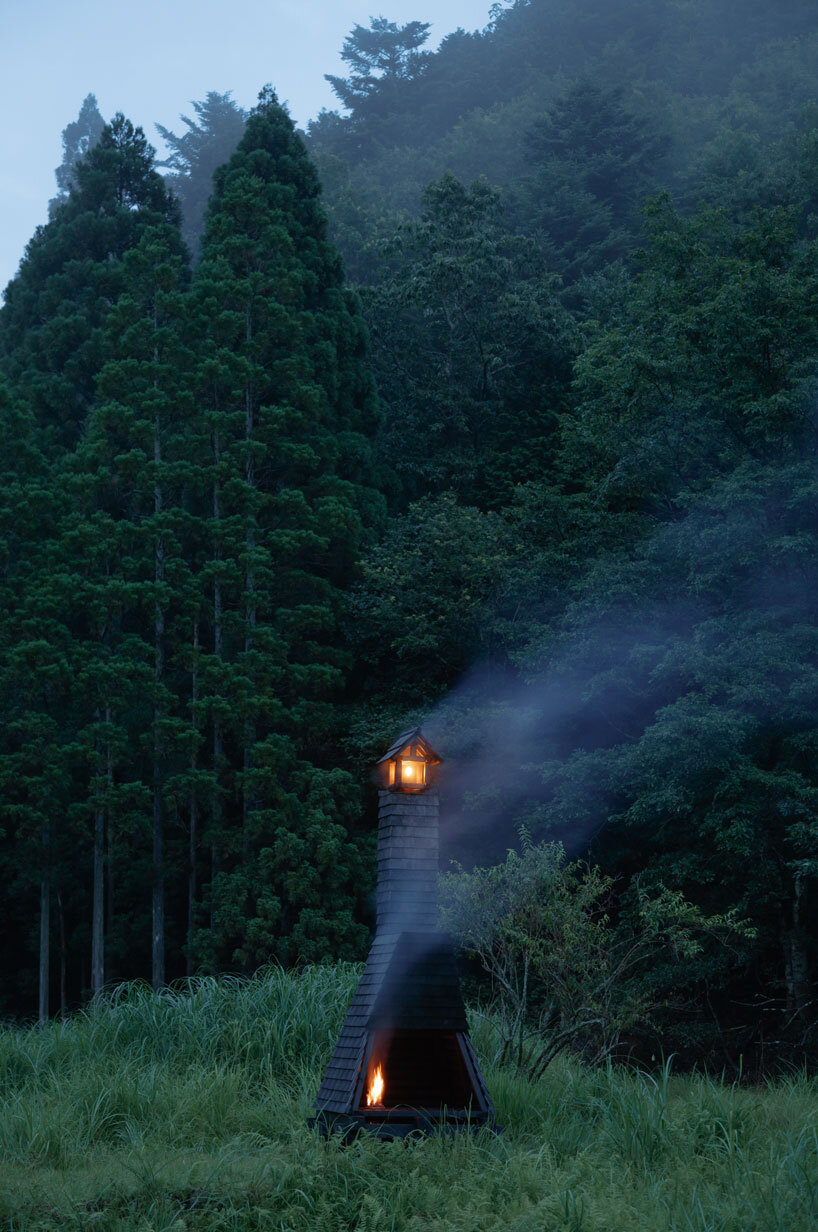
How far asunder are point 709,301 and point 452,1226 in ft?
45.2

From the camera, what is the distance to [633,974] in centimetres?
1515

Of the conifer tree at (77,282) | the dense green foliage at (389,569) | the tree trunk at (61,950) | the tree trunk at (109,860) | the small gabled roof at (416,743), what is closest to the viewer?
the small gabled roof at (416,743)

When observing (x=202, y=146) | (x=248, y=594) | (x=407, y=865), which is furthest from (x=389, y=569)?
(x=202, y=146)

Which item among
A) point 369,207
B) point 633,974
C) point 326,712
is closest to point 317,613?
point 326,712

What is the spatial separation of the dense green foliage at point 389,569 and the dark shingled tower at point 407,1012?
16.5 ft

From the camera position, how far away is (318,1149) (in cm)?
731

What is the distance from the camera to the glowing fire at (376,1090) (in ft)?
25.7

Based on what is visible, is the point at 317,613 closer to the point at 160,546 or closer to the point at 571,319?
the point at 160,546

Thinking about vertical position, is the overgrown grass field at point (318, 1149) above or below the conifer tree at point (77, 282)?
below

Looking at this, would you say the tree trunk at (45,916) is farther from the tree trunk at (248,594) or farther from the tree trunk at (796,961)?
the tree trunk at (796,961)

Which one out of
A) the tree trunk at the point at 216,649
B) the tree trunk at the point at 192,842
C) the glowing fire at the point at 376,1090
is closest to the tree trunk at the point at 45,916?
the tree trunk at the point at 192,842

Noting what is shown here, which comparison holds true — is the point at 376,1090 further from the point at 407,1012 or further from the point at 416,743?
the point at 416,743

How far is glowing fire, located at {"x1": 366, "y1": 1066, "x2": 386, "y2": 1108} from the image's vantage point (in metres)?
7.82

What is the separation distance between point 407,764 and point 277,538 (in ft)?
36.9
